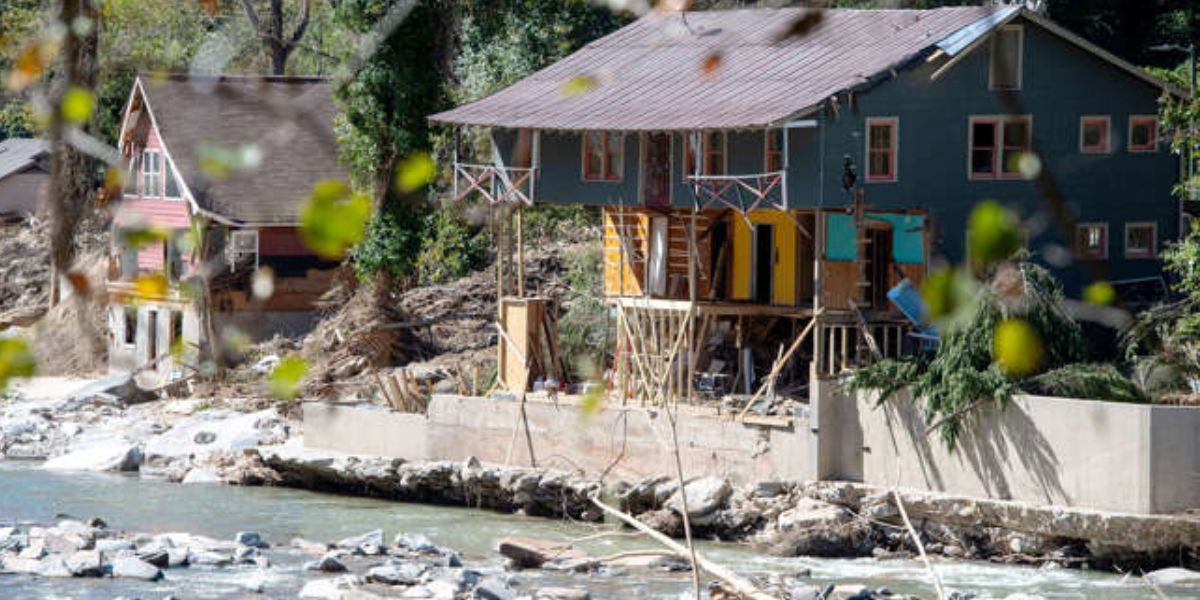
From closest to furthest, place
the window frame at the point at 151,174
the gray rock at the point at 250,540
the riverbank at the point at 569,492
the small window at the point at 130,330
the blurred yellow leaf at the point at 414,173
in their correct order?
1. the blurred yellow leaf at the point at 414,173
2. the riverbank at the point at 569,492
3. the gray rock at the point at 250,540
4. the window frame at the point at 151,174
5. the small window at the point at 130,330

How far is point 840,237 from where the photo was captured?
3275 centimetres

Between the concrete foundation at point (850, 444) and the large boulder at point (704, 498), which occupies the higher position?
the concrete foundation at point (850, 444)

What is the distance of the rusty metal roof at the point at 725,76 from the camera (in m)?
32.2

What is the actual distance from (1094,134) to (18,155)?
3294 cm

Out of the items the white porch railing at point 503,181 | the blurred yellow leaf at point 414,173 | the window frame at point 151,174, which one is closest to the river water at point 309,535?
the white porch railing at point 503,181

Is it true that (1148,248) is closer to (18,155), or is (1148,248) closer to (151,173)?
(151,173)

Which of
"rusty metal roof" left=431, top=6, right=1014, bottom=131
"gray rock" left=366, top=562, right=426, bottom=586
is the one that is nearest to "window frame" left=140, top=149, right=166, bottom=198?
"rusty metal roof" left=431, top=6, right=1014, bottom=131

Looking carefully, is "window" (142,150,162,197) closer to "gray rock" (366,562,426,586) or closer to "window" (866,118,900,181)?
"window" (866,118,900,181)

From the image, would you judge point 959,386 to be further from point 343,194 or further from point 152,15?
point 343,194

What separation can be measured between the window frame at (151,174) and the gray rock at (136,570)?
885 inches

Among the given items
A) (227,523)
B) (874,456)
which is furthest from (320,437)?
(874,456)

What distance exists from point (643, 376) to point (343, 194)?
29.8 m

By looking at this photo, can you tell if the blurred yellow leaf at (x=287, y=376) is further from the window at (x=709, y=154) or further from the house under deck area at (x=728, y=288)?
the window at (x=709, y=154)

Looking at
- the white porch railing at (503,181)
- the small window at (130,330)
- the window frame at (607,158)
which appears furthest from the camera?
the small window at (130,330)
